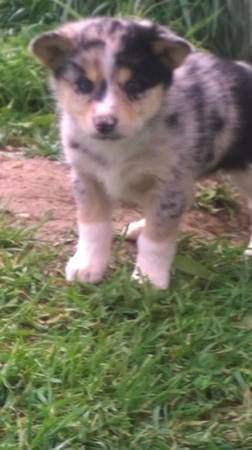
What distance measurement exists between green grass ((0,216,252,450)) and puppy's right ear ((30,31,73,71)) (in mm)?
866

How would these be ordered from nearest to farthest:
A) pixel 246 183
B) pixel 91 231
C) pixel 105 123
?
pixel 105 123, pixel 91 231, pixel 246 183

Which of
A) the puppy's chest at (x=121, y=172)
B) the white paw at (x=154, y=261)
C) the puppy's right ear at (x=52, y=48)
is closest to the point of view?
the puppy's right ear at (x=52, y=48)

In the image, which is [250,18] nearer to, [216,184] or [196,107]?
[216,184]

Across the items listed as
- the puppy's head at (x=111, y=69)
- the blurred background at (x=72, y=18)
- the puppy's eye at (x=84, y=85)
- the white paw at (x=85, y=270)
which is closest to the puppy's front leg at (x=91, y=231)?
the white paw at (x=85, y=270)

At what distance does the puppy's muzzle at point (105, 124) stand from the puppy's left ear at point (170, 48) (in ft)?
1.21

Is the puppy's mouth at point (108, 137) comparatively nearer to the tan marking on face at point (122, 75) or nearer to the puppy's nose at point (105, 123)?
the puppy's nose at point (105, 123)

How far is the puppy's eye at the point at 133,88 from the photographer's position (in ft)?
13.3

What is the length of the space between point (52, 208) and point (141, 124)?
115 cm

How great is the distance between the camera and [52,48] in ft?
13.7

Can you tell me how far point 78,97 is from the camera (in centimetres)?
409

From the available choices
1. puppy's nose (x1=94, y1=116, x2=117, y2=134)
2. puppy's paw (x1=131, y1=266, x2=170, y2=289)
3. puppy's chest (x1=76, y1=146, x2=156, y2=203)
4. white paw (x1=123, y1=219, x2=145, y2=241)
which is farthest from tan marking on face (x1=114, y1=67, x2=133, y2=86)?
white paw (x1=123, y1=219, x2=145, y2=241)

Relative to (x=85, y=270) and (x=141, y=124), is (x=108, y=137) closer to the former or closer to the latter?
(x=141, y=124)

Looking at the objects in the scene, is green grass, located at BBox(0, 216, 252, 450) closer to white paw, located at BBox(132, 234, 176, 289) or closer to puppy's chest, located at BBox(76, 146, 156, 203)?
white paw, located at BBox(132, 234, 176, 289)

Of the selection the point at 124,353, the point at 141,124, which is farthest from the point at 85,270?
the point at 141,124
